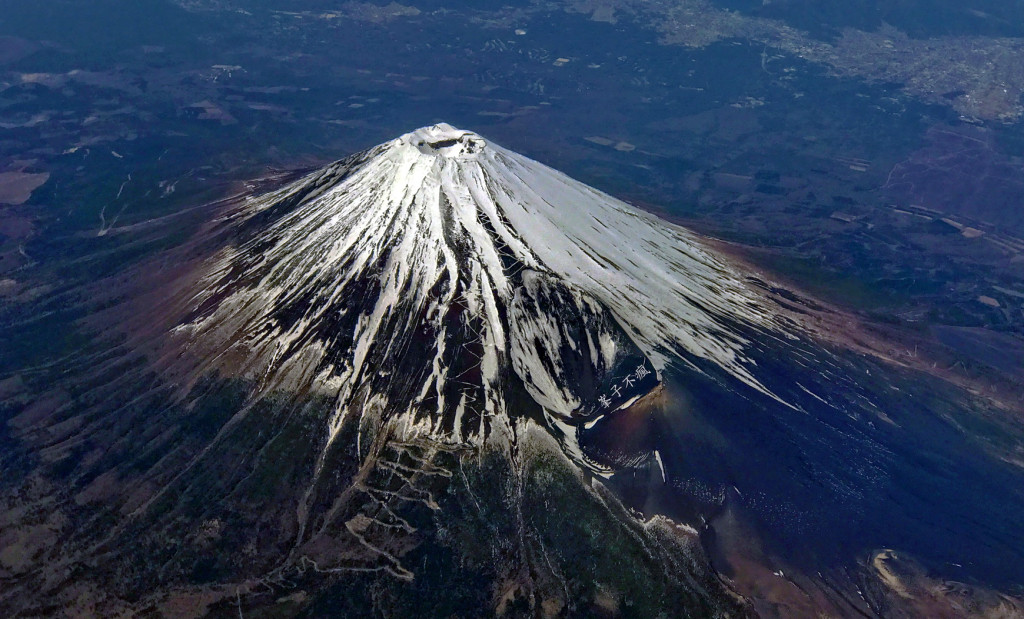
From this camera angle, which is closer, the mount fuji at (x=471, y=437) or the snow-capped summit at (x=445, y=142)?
the mount fuji at (x=471, y=437)

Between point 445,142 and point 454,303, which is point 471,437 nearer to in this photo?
point 454,303

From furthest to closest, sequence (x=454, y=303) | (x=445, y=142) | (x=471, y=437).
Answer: (x=445, y=142) < (x=454, y=303) < (x=471, y=437)

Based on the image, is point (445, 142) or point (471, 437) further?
point (445, 142)

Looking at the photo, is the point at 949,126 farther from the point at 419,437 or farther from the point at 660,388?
the point at 419,437

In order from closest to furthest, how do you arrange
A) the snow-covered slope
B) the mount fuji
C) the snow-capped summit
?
the mount fuji < the snow-covered slope < the snow-capped summit

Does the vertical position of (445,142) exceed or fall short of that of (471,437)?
it exceeds it

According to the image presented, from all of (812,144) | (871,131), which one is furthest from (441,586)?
(871,131)

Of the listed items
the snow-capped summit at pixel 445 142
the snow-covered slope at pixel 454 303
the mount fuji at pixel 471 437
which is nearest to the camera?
the mount fuji at pixel 471 437

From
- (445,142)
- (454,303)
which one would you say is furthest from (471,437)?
(445,142)
